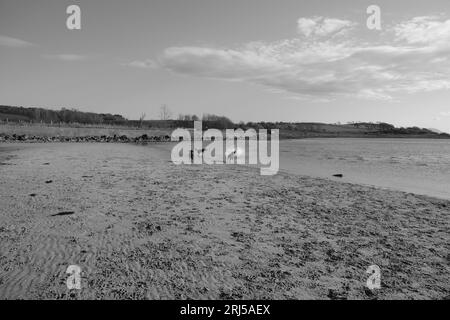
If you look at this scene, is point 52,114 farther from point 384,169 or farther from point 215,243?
point 215,243

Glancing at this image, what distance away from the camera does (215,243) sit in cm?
687

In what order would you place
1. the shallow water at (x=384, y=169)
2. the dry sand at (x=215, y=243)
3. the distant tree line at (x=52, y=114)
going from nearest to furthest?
1. the dry sand at (x=215, y=243)
2. the shallow water at (x=384, y=169)
3. the distant tree line at (x=52, y=114)

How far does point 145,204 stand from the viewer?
9.91m

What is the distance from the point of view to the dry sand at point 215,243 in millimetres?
4984

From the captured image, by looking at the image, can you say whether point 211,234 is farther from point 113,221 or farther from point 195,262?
point 113,221

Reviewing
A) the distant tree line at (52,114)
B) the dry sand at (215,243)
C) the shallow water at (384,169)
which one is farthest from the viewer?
the distant tree line at (52,114)

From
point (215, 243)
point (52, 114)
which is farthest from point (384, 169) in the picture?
point (52, 114)

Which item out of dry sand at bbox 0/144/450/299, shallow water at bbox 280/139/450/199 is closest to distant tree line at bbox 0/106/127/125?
shallow water at bbox 280/139/450/199

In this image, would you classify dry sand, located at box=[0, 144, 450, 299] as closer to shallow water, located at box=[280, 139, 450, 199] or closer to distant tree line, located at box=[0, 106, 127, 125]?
shallow water, located at box=[280, 139, 450, 199]

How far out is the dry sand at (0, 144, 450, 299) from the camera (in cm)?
498

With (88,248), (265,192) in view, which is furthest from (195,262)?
(265,192)

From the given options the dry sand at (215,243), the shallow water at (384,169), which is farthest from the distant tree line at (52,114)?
the dry sand at (215,243)

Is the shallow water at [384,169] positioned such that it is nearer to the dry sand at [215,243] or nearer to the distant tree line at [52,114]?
the dry sand at [215,243]
